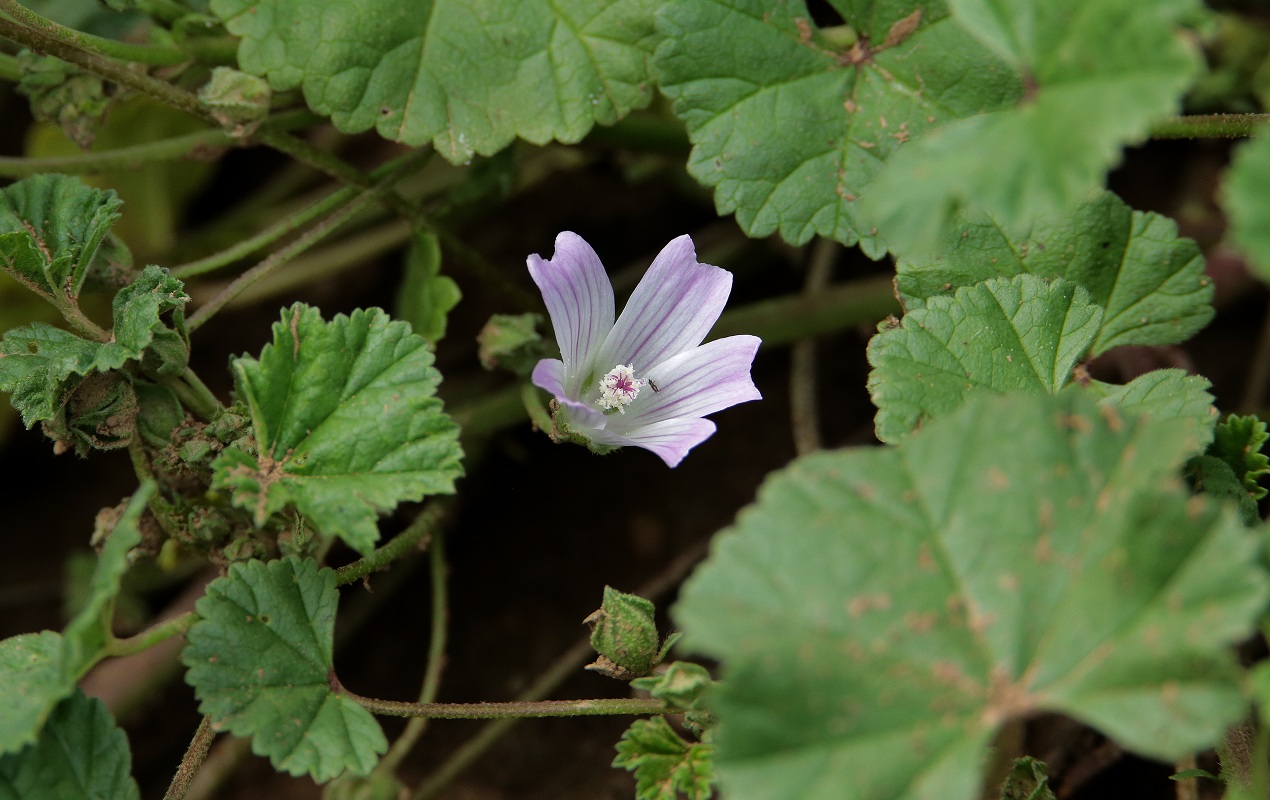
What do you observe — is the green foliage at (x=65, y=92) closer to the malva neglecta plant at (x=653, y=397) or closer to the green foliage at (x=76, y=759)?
the malva neglecta plant at (x=653, y=397)

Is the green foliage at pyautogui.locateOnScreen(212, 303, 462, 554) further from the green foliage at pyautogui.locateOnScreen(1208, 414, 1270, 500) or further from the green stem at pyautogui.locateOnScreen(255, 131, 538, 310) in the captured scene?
the green foliage at pyautogui.locateOnScreen(1208, 414, 1270, 500)

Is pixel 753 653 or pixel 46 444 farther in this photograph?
pixel 46 444

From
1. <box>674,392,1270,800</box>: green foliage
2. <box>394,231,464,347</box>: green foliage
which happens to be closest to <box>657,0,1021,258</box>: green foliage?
<box>394,231,464,347</box>: green foliage

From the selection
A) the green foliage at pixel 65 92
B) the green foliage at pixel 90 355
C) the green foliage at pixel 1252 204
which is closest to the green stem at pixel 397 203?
the green foliage at pixel 65 92

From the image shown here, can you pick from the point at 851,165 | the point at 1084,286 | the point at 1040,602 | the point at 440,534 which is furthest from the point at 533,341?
the point at 1040,602

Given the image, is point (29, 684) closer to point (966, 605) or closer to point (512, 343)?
point (512, 343)

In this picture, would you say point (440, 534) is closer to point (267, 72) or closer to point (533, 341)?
point (533, 341)

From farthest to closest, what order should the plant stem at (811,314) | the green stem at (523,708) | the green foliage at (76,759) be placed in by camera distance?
1. the plant stem at (811,314)
2. the green stem at (523,708)
3. the green foliage at (76,759)
